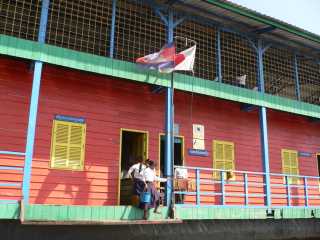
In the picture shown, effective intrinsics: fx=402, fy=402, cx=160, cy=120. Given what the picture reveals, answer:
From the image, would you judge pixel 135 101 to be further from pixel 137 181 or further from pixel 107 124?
pixel 137 181

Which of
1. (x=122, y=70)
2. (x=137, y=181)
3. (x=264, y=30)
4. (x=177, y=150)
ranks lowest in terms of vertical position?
(x=137, y=181)

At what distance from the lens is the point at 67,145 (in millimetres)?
10320

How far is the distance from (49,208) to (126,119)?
12.5 feet

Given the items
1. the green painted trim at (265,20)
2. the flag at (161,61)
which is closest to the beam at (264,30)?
Result: the green painted trim at (265,20)

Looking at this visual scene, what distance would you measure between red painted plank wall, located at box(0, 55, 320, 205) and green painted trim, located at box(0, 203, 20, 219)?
4.94ft

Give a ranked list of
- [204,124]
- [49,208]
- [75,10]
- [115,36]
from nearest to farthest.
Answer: [49,208] < [75,10] < [115,36] < [204,124]

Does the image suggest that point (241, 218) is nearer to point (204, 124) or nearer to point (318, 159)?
point (204, 124)

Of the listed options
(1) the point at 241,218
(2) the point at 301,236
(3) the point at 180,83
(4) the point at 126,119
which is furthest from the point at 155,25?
(2) the point at 301,236

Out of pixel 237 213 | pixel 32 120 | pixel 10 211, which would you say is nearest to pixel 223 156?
pixel 237 213

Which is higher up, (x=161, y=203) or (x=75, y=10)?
Answer: (x=75, y=10)

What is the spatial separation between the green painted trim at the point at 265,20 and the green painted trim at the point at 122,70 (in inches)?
87.1

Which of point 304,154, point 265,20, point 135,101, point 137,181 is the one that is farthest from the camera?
point 304,154

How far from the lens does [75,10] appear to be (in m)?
10.8

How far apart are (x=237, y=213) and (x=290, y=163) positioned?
482 centimetres
